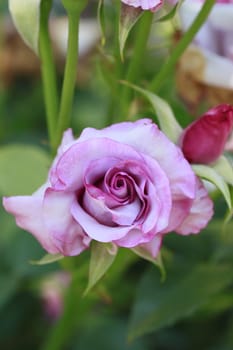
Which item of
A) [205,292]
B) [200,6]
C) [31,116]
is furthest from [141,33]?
[31,116]

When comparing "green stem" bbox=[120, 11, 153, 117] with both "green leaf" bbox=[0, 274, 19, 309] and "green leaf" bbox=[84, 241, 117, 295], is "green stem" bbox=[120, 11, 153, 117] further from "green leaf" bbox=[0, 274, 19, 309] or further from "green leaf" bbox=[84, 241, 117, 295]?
"green leaf" bbox=[0, 274, 19, 309]

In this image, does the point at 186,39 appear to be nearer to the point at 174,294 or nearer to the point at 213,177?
the point at 213,177

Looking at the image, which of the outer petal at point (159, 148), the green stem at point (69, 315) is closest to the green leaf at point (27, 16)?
the outer petal at point (159, 148)

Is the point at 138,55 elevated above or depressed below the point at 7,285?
above

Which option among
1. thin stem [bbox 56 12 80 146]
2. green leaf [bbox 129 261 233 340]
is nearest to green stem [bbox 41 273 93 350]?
green leaf [bbox 129 261 233 340]

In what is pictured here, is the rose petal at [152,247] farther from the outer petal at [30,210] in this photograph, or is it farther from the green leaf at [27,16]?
the green leaf at [27,16]

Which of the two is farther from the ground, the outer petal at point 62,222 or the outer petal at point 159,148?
the outer petal at point 159,148

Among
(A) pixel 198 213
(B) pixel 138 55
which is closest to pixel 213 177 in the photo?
(A) pixel 198 213
